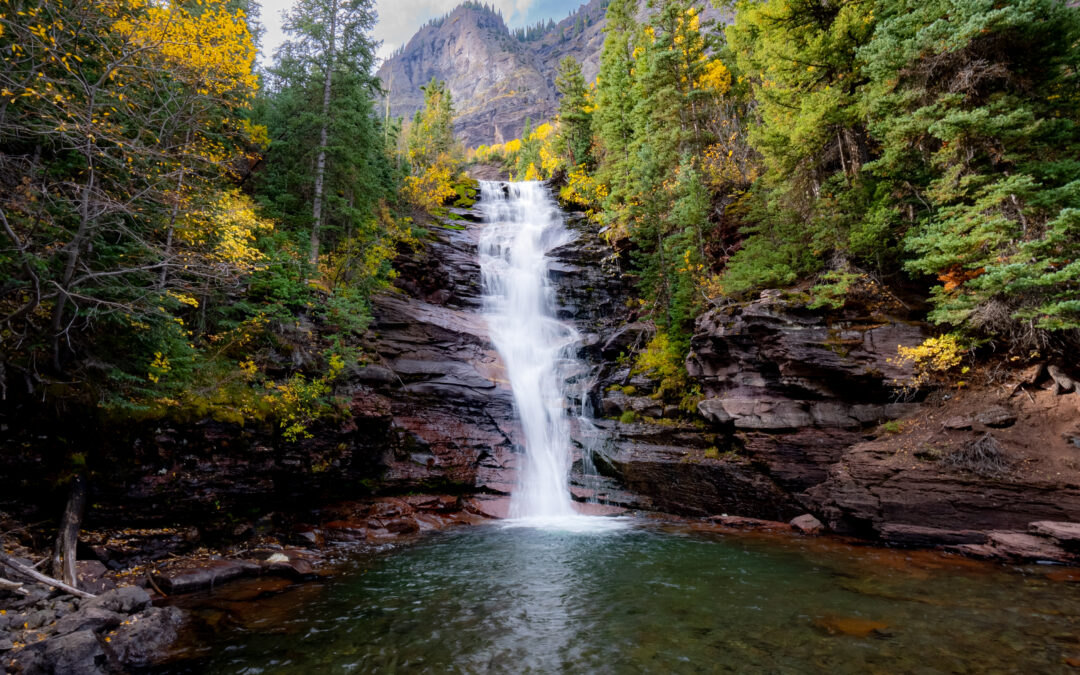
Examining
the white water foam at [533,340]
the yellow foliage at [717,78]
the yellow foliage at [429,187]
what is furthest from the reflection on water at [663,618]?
the yellow foliage at [717,78]

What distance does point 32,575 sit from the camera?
20.2 feet

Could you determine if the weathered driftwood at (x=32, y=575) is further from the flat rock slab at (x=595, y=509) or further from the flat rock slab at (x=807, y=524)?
the flat rock slab at (x=807, y=524)

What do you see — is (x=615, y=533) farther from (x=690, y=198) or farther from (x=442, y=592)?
(x=690, y=198)

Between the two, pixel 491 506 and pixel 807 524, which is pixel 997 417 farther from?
pixel 491 506

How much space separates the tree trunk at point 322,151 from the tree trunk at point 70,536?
8.67m

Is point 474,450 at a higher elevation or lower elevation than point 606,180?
lower

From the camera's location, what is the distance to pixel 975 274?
35.3 ft

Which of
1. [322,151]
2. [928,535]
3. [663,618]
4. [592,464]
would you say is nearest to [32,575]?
[663,618]

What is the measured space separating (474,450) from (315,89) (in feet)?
50.4

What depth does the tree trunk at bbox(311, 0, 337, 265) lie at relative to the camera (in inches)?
616

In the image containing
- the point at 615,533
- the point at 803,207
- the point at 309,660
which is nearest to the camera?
the point at 309,660

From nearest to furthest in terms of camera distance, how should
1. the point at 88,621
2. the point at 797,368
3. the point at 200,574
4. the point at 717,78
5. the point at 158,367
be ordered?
the point at 88,621 → the point at 200,574 → the point at 158,367 → the point at 797,368 → the point at 717,78

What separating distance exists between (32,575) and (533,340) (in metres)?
16.8

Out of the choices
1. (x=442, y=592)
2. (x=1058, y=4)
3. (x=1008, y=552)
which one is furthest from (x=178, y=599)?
(x=1058, y=4)
